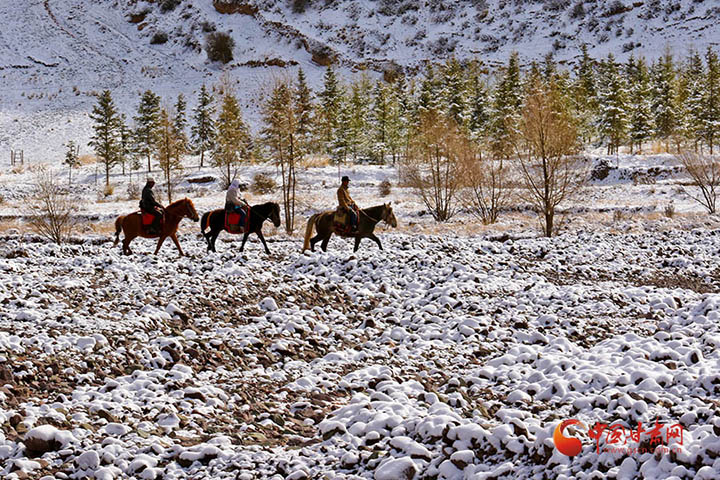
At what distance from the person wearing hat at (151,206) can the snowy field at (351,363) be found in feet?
3.55

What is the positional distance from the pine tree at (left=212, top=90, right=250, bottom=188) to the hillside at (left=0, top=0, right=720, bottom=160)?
18.9m

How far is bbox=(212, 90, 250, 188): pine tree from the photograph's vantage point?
50.8 metres

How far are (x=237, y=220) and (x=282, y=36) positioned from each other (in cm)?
8841

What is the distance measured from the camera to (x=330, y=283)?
46.7ft

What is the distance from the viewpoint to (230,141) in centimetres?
5053

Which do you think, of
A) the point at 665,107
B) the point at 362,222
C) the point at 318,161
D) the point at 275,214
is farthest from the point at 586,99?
the point at 275,214

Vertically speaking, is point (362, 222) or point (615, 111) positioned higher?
point (615, 111)

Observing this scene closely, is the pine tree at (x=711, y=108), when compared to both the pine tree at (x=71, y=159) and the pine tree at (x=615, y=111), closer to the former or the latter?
the pine tree at (x=615, y=111)

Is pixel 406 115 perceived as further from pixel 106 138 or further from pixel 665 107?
pixel 106 138

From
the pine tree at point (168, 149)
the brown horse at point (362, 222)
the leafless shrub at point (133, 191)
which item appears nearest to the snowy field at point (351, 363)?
the brown horse at point (362, 222)

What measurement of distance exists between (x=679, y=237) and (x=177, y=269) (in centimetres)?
1937

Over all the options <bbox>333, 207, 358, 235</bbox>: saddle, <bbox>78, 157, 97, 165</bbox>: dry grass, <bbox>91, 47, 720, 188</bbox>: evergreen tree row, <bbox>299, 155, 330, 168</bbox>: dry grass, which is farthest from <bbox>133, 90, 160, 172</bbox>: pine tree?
<bbox>333, 207, 358, 235</bbox>: saddle

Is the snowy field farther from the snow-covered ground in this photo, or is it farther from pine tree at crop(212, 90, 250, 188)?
pine tree at crop(212, 90, 250, 188)

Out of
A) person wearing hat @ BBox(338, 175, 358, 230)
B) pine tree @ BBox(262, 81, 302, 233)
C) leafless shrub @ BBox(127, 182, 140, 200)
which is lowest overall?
person wearing hat @ BBox(338, 175, 358, 230)
